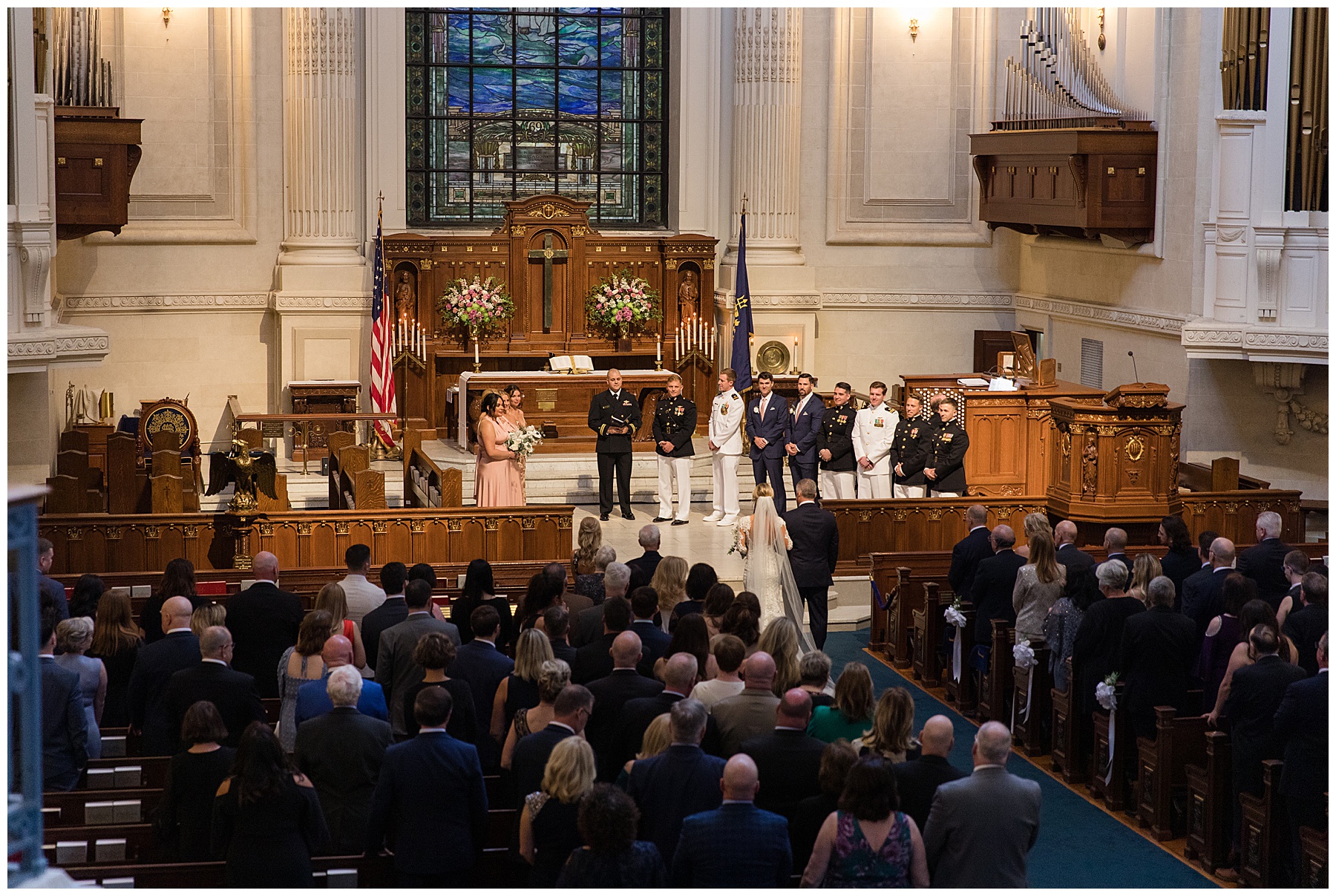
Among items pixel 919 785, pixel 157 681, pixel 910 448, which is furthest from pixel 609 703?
pixel 910 448

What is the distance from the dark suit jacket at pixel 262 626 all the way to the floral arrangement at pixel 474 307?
1089 cm

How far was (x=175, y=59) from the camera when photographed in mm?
18516

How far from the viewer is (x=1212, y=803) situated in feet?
24.7

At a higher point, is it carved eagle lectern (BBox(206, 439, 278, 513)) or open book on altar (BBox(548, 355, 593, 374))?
open book on altar (BBox(548, 355, 593, 374))

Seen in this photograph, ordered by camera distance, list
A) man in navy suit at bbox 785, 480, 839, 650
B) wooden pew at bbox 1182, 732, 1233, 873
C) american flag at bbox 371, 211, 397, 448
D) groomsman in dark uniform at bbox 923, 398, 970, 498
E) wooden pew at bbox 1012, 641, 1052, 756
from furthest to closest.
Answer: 1. american flag at bbox 371, 211, 397, 448
2. groomsman in dark uniform at bbox 923, 398, 970, 498
3. man in navy suit at bbox 785, 480, 839, 650
4. wooden pew at bbox 1012, 641, 1052, 756
5. wooden pew at bbox 1182, 732, 1233, 873

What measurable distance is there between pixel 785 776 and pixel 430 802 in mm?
1278

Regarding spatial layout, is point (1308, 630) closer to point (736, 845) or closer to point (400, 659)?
point (736, 845)

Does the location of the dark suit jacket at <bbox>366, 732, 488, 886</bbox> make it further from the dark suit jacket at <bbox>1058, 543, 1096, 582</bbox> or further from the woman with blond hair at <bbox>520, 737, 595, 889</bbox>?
the dark suit jacket at <bbox>1058, 543, 1096, 582</bbox>

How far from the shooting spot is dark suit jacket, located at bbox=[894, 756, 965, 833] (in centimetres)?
A: 564

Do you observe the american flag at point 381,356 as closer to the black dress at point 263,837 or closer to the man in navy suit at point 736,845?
the black dress at point 263,837

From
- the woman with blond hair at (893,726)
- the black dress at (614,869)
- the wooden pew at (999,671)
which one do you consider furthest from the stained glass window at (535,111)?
the black dress at (614,869)

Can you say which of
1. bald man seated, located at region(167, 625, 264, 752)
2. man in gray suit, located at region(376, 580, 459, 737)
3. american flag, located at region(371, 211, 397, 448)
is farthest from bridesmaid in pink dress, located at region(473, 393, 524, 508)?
bald man seated, located at region(167, 625, 264, 752)

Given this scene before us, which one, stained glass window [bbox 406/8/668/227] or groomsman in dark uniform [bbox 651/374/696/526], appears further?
stained glass window [bbox 406/8/668/227]

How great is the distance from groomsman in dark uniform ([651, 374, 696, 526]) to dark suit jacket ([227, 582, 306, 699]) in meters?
7.39
